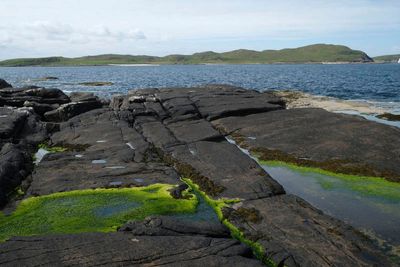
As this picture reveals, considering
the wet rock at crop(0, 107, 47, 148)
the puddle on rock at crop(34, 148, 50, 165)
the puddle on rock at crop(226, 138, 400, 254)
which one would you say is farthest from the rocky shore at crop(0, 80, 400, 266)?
the puddle on rock at crop(226, 138, 400, 254)

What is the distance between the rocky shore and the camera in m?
Result: 14.5

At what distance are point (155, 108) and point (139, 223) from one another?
27552 mm

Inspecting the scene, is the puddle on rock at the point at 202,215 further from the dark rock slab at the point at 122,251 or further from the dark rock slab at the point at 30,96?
the dark rock slab at the point at 30,96

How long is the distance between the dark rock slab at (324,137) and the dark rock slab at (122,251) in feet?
48.7

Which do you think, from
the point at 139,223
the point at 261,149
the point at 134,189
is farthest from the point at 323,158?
the point at 139,223

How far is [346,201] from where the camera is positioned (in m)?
21.2

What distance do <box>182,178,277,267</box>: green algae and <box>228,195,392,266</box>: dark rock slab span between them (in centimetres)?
20

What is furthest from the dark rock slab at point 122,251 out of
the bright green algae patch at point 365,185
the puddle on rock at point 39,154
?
the puddle on rock at point 39,154

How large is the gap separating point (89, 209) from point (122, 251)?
6.78 meters

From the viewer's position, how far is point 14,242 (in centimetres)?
1472

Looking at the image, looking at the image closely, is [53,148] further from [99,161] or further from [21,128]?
[99,161]

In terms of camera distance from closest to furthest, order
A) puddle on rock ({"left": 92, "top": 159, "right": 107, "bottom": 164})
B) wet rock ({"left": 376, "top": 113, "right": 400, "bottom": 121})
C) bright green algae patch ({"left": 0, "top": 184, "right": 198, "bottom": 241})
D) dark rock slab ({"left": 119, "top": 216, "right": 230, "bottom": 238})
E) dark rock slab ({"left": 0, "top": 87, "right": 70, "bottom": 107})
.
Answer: dark rock slab ({"left": 119, "top": 216, "right": 230, "bottom": 238}) < bright green algae patch ({"left": 0, "top": 184, "right": 198, "bottom": 241}) < puddle on rock ({"left": 92, "top": 159, "right": 107, "bottom": 164}) < wet rock ({"left": 376, "top": 113, "right": 400, "bottom": 121}) < dark rock slab ({"left": 0, "top": 87, "right": 70, "bottom": 107})

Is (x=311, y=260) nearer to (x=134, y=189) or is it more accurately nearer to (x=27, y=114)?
(x=134, y=189)

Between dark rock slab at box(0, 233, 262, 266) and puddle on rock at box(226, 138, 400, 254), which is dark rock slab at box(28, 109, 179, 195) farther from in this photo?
dark rock slab at box(0, 233, 262, 266)
